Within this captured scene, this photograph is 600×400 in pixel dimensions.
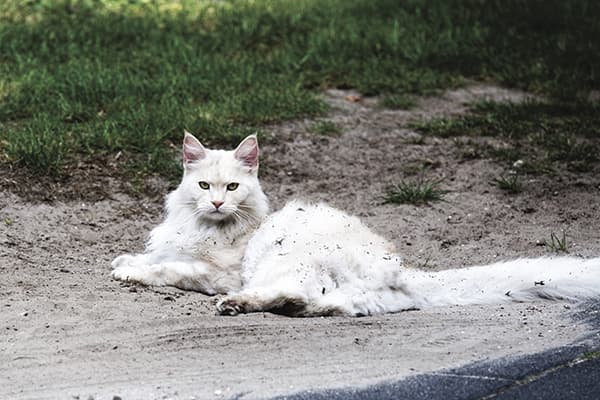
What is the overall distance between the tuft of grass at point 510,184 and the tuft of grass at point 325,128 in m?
1.75

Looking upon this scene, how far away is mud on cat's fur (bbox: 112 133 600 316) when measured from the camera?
571 cm

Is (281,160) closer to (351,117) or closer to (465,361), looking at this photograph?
(351,117)

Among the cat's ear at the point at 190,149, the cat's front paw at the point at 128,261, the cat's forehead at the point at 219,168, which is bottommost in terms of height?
the cat's front paw at the point at 128,261

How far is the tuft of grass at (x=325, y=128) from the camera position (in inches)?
380

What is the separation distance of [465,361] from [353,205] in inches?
141

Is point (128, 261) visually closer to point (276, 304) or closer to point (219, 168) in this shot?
point (219, 168)

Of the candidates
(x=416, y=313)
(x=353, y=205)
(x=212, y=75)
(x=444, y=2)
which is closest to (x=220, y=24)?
(x=212, y=75)

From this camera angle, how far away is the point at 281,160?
9.05 meters

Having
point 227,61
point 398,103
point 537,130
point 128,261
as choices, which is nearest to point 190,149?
point 128,261

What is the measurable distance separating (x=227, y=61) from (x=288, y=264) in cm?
581

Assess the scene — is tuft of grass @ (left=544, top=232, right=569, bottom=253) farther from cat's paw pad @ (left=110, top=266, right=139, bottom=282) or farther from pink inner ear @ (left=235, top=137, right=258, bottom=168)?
cat's paw pad @ (left=110, top=266, right=139, bottom=282)

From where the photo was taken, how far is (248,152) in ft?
22.4

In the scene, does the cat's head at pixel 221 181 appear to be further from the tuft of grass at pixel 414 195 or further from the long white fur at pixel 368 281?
the tuft of grass at pixel 414 195

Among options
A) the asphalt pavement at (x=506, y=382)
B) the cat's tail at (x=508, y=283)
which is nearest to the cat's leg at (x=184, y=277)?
the cat's tail at (x=508, y=283)
